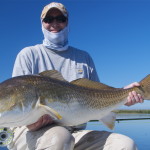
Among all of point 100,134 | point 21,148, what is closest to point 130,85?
point 100,134

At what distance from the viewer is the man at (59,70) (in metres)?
4.41

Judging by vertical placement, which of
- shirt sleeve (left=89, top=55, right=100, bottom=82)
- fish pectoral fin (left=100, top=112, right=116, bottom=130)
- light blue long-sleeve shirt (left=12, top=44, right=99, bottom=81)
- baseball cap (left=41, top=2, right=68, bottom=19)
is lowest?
fish pectoral fin (left=100, top=112, right=116, bottom=130)

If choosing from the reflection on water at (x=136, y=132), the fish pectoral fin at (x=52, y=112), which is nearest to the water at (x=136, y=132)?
the reflection on water at (x=136, y=132)

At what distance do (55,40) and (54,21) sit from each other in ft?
1.44

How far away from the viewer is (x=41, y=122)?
4.50 metres

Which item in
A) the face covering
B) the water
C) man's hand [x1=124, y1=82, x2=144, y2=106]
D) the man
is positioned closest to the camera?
the man

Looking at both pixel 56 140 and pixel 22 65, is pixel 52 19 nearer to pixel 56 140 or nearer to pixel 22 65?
pixel 22 65

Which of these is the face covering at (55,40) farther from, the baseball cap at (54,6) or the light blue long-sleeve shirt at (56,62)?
the baseball cap at (54,6)

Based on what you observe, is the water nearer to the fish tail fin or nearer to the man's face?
the man's face

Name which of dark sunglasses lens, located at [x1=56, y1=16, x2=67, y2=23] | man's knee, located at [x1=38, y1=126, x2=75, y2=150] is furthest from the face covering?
man's knee, located at [x1=38, y1=126, x2=75, y2=150]

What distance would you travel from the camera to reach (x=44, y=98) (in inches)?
163

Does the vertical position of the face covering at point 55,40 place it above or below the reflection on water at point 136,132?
above

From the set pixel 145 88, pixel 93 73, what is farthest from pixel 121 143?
pixel 93 73

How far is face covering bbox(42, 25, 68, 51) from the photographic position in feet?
19.7
